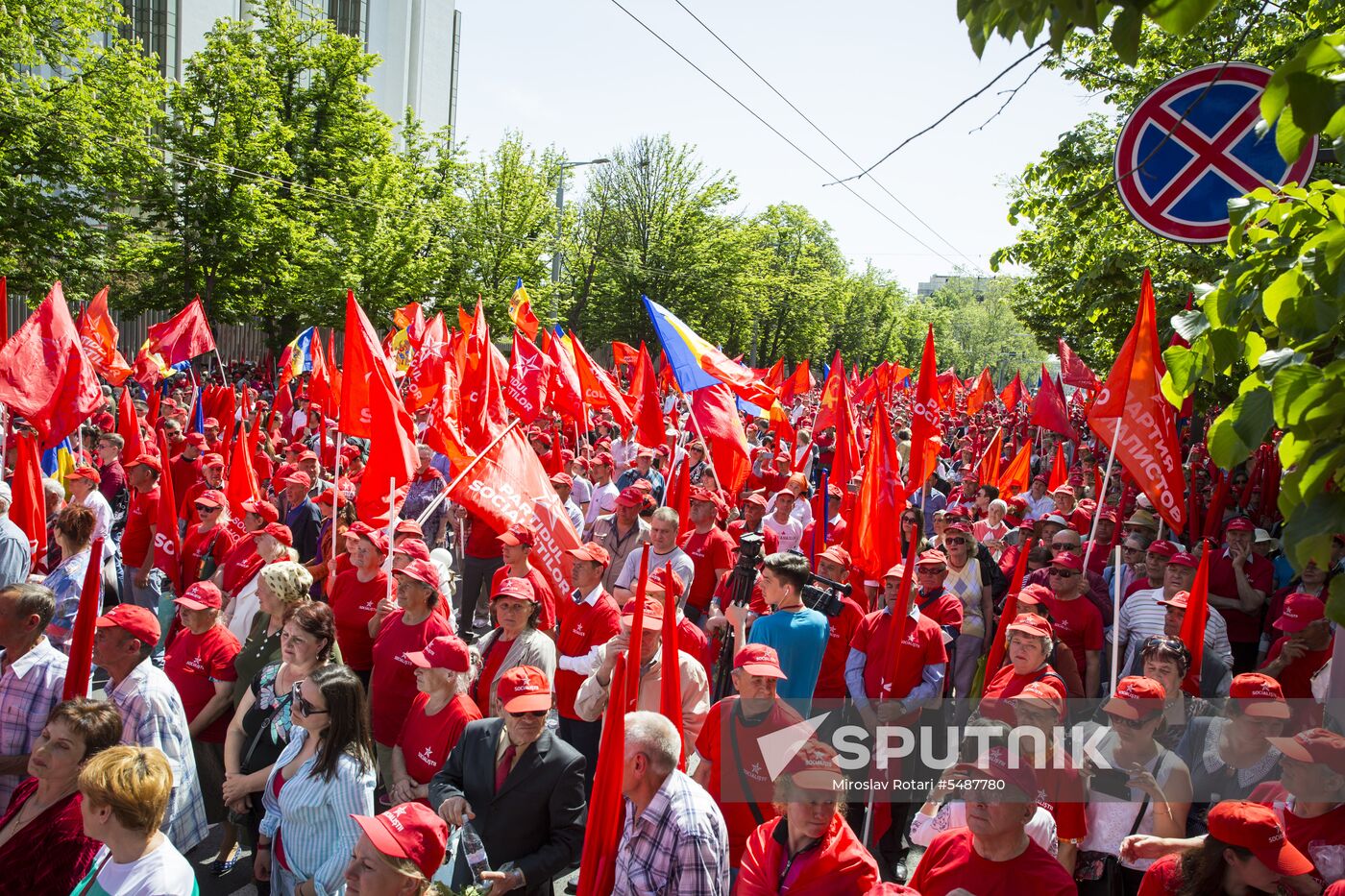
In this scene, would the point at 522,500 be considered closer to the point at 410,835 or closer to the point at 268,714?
the point at 268,714

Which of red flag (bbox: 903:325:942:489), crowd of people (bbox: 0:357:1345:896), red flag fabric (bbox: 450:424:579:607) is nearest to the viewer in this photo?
crowd of people (bbox: 0:357:1345:896)

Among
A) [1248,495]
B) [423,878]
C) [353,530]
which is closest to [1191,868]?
[423,878]

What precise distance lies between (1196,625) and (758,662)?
2.85 metres

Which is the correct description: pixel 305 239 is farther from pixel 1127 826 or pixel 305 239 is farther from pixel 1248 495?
pixel 1127 826

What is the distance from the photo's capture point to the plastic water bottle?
3.99m

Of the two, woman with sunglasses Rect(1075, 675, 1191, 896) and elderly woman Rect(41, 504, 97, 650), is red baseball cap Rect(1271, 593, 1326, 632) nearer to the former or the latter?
woman with sunglasses Rect(1075, 675, 1191, 896)

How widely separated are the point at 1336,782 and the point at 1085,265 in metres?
11.0

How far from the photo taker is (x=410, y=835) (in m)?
3.46

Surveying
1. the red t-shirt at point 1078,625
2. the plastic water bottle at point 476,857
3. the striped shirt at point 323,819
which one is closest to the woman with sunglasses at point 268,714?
the striped shirt at point 323,819

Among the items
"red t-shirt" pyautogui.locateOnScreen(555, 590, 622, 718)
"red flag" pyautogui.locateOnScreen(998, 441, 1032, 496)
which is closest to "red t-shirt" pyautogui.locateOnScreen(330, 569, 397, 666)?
"red t-shirt" pyautogui.locateOnScreen(555, 590, 622, 718)

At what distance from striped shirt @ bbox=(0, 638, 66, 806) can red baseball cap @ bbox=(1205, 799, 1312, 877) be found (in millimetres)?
4579

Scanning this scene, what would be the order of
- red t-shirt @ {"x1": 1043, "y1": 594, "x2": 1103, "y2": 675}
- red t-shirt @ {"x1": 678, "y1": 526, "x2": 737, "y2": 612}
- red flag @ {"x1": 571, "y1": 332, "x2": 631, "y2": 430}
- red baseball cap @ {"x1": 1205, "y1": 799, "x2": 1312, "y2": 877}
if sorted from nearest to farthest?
red baseball cap @ {"x1": 1205, "y1": 799, "x2": 1312, "y2": 877}
red t-shirt @ {"x1": 1043, "y1": 594, "x2": 1103, "y2": 675}
red t-shirt @ {"x1": 678, "y1": 526, "x2": 737, "y2": 612}
red flag @ {"x1": 571, "y1": 332, "x2": 631, "y2": 430}

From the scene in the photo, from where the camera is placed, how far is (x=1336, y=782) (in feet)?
13.1

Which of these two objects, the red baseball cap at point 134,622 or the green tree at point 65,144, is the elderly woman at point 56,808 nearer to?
the red baseball cap at point 134,622
